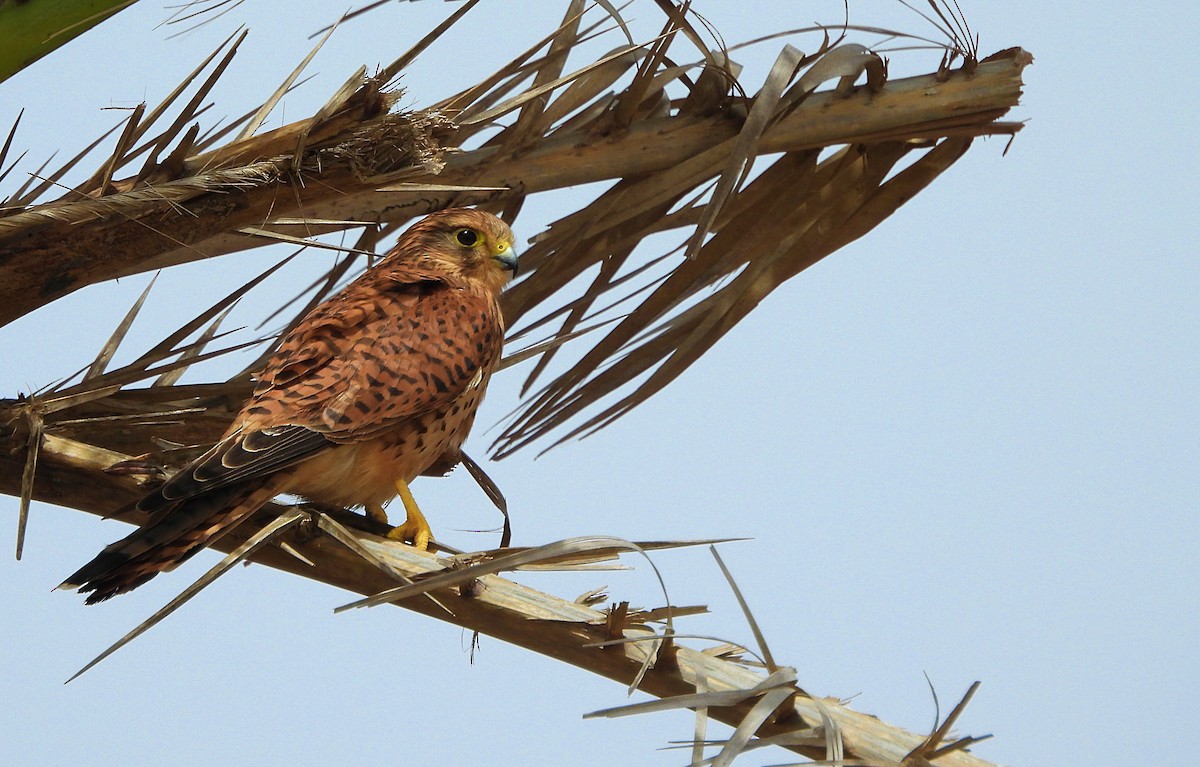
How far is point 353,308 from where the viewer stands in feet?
10.4

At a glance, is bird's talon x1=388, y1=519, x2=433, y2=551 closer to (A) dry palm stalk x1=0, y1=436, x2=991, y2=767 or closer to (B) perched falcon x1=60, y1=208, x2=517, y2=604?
(B) perched falcon x1=60, y1=208, x2=517, y2=604

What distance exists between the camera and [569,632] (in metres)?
2.32

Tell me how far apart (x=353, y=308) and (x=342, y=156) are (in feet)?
1.49

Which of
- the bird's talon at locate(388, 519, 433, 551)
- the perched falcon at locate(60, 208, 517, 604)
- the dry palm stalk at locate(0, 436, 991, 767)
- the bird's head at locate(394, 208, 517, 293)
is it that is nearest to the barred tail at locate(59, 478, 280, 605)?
the perched falcon at locate(60, 208, 517, 604)

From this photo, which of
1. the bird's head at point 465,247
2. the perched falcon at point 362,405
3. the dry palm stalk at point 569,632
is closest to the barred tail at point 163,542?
the perched falcon at point 362,405

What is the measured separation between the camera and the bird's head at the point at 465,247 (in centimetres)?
352

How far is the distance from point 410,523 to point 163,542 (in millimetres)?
829

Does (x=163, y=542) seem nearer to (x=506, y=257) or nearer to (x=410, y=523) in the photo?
(x=410, y=523)

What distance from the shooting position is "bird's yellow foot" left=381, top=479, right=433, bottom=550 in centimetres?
312

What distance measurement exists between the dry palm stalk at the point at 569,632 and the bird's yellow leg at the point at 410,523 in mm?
585

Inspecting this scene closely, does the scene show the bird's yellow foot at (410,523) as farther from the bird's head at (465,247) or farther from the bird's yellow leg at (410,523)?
the bird's head at (465,247)

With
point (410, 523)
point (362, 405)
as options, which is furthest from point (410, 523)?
point (362, 405)

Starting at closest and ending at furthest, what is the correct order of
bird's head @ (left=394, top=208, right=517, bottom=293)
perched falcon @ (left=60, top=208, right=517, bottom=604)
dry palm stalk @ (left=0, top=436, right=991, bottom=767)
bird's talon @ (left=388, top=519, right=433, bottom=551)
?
dry palm stalk @ (left=0, top=436, right=991, bottom=767) < perched falcon @ (left=60, top=208, right=517, bottom=604) < bird's talon @ (left=388, top=519, right=433, bottom=551) < bird's head @ (left=394, top=208, right=517, bottom=293)

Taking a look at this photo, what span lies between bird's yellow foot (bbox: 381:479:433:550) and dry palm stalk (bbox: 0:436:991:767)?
0.59m
